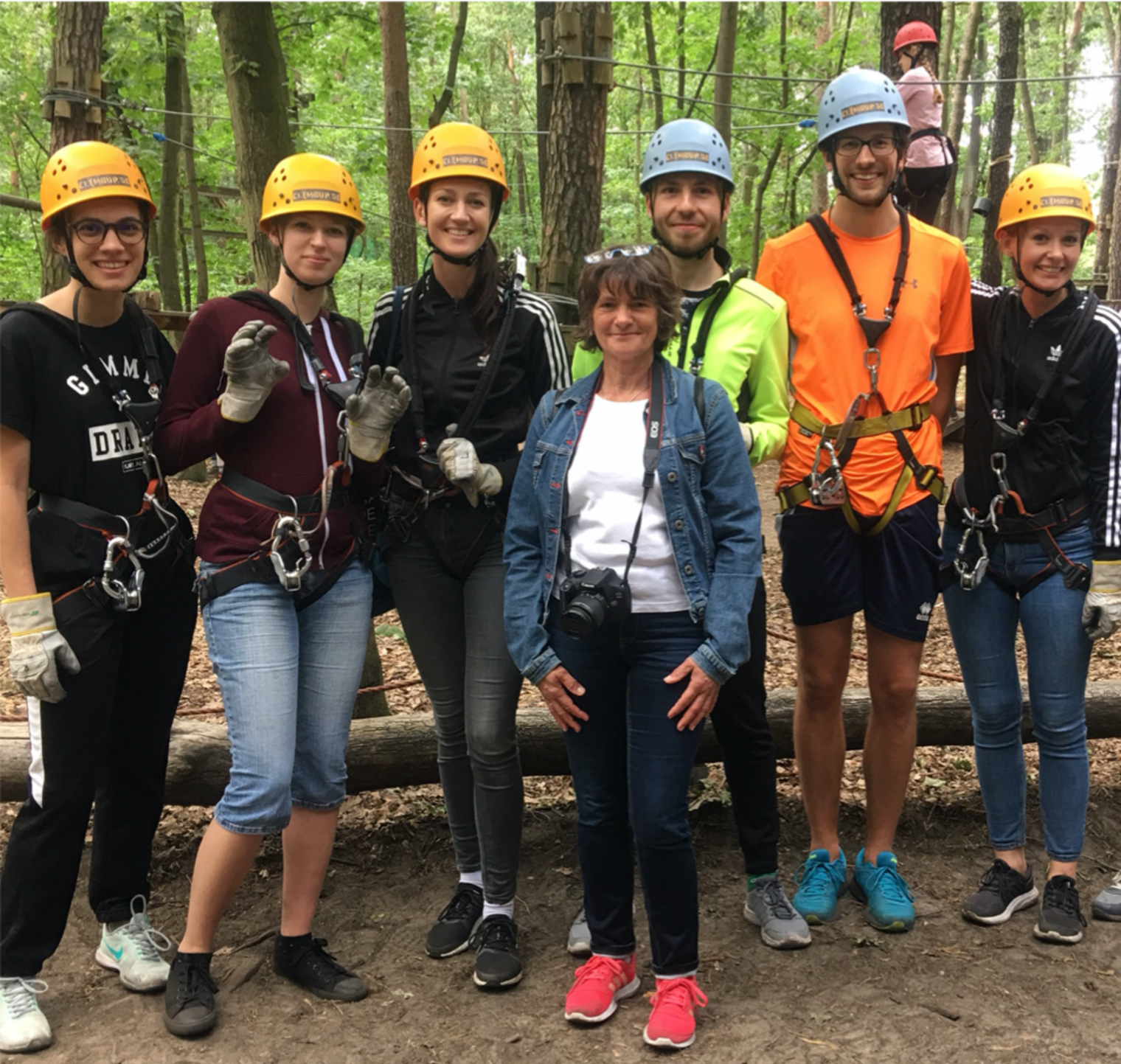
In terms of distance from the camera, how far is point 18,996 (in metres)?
3.20

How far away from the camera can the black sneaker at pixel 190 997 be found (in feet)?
10.5

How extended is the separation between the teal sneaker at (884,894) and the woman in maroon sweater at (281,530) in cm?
196

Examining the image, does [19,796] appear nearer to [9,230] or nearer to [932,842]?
[932,842]

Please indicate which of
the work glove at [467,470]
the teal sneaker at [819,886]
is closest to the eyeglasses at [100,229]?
the work glove at [467,470]

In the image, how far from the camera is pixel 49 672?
118 inches

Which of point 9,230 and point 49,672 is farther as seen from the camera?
point 9,230

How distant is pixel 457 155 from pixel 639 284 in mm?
867

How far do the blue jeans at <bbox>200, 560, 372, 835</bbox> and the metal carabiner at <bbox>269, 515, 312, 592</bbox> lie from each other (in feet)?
0.24

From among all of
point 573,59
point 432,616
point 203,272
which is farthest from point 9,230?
point 432,616

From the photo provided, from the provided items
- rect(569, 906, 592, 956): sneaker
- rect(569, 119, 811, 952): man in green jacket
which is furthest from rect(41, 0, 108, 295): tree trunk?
rect(569, 906, 592, 956): sneaker

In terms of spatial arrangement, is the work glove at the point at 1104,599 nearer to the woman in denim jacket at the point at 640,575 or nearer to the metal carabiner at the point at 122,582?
the woman in denim jacket at the point at 640,575

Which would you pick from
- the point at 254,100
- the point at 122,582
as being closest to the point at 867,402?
the point at 122,582

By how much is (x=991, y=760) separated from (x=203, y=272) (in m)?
13.4

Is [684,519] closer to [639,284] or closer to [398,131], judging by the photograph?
[639,284]
